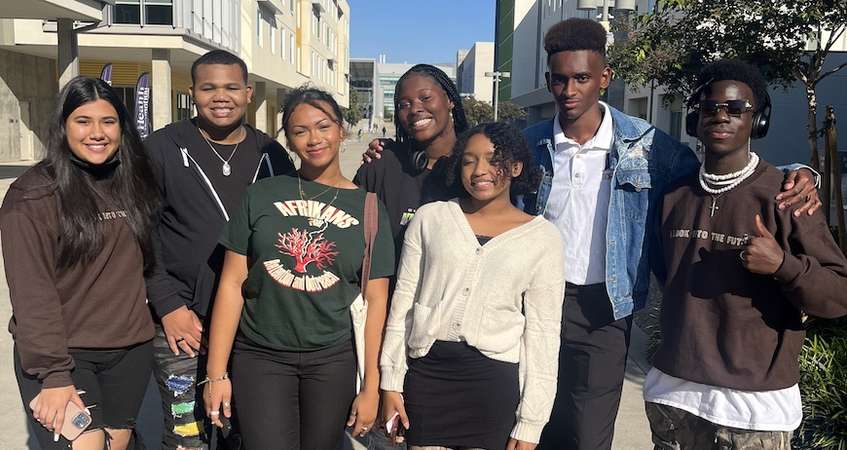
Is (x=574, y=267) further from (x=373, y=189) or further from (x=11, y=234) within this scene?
(x=11, y=234)

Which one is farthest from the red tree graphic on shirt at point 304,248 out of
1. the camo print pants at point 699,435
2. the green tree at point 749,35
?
the green tree at point 749,35

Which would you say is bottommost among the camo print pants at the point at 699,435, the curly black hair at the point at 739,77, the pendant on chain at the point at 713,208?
the camo print pants at the point at 699,435

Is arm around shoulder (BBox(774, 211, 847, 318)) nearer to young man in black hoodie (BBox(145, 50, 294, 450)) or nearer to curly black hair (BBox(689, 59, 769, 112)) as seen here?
curly black hair (BBox(689, 59, 769, 112))

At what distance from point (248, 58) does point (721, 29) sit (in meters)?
26.3

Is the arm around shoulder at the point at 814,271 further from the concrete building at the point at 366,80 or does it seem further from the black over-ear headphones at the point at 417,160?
the concrete building at the point at 366,80

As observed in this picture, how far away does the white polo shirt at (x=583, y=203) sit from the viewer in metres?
3.08

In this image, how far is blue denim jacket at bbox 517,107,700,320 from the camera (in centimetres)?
302

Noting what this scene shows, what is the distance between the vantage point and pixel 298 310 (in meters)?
2.71

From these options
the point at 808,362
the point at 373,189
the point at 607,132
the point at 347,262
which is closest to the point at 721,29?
the point at 808,362

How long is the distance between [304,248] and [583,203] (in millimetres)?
1312

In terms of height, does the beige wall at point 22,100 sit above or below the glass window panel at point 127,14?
below

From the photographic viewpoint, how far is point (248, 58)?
99.3ft

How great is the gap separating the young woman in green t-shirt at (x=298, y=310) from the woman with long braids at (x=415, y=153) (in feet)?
1.28

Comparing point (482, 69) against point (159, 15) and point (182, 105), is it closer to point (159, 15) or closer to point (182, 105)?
point (182, 105)
